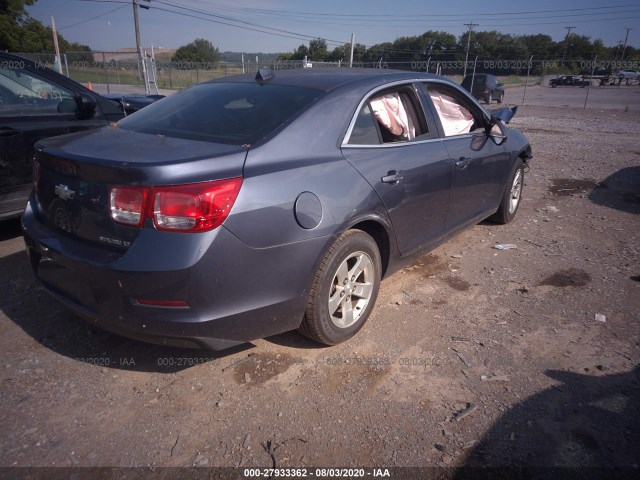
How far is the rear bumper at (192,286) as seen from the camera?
2092 mm

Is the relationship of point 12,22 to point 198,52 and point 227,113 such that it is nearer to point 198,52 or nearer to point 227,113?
point 198,52

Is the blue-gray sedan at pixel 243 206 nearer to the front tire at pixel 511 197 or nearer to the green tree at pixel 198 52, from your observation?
the front tire at pixel 511 197

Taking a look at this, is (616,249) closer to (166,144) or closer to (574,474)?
(574,474)

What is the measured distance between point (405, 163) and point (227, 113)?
49.2 inches

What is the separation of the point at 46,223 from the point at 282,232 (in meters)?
1.45

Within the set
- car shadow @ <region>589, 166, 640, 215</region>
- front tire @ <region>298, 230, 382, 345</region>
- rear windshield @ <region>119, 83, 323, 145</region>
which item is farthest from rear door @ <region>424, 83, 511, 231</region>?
car shadow @ <region>589, 166, 640, 215</region>

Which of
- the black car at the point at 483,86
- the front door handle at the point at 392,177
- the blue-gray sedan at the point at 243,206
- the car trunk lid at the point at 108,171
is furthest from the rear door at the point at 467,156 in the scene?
the black car at the point at 483,86

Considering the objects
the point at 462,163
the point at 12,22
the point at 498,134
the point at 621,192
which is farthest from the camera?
the point at 12,22

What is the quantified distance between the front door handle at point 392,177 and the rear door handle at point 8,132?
11.3 ft

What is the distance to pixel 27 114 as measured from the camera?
4281 mm

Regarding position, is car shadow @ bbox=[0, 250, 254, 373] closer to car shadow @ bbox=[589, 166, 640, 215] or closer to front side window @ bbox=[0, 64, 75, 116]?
front side window @ bbox=[0, 64, 75, 116]

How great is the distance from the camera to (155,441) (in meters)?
2.17

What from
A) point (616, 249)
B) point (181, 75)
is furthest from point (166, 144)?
point (181, 75)

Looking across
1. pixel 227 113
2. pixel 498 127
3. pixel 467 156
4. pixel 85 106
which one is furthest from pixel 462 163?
pixel 85 106
